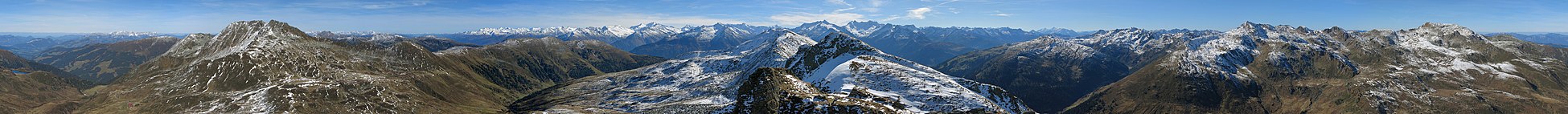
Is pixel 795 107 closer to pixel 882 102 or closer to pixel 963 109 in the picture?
pixel 882 102

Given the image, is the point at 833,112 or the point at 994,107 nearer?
the point at 833,112

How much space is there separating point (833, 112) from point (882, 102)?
2580 cm

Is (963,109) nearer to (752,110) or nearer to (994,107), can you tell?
(994,107)

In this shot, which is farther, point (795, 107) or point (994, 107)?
point (994, 107)

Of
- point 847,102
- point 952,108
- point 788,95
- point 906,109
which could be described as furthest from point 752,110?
point 952,108

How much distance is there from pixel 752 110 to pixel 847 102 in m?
28.0

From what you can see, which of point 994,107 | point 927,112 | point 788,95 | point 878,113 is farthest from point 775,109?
point 994,107

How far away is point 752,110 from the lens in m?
199

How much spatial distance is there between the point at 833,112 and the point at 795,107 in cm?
1118

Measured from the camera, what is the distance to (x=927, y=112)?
19475 cm

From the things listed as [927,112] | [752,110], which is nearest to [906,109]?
[927,112]

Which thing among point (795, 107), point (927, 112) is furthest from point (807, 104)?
point (927, 112)

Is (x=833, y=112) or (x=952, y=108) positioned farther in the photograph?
(x=952, y=108)

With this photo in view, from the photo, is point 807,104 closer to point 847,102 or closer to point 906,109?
point 847,102
